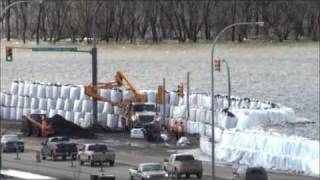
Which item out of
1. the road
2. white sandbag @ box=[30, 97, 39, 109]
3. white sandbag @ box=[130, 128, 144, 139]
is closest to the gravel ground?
white sandbag @ box=[130, 128, 144, 139]

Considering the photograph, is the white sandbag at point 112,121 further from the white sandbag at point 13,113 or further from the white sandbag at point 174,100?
the white sandbag at point 13,113

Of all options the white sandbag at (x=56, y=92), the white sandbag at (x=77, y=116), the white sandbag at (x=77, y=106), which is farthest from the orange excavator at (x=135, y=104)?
the white sandbag at (x=56, y=92)

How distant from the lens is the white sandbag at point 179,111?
72.4 m

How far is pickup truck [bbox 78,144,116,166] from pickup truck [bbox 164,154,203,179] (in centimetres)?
502

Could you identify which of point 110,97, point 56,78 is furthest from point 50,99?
point 56,78

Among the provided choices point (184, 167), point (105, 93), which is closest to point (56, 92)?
point (105, 93)

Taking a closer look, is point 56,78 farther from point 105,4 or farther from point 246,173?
point 246,173

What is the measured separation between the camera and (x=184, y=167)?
4716 cm

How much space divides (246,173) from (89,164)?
37.4 feet

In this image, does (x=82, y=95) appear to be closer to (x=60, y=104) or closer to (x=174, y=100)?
(x=60, y=104)

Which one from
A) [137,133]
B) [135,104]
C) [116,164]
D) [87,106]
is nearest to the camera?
[116,164]

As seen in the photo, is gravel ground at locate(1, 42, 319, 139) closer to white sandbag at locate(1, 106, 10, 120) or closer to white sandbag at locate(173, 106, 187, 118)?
white sandbag at locate(173, 106, 187, 118)

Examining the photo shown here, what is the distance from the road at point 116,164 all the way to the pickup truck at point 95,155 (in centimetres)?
36

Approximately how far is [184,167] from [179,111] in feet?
85.6
